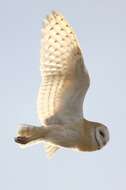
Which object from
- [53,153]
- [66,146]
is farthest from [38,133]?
[53,153]

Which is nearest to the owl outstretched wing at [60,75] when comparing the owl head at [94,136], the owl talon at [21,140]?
the owl head at [94,136]

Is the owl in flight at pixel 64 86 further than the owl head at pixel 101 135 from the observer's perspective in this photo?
No

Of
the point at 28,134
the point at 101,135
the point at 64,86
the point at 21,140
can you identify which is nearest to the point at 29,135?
the point at 28,134

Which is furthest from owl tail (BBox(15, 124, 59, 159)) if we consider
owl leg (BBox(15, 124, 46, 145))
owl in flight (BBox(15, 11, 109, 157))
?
owl in flight (BBox(15, 11, 109, 157))

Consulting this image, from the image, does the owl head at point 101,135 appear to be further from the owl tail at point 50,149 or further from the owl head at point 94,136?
the owl tail at point 50,149

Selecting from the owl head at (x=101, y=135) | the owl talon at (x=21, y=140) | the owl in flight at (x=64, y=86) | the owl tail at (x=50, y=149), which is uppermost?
the owl in flight at (x=64, y=86)

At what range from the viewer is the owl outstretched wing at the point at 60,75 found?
7535mm

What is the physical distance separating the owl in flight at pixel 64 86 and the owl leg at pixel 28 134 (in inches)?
8.1

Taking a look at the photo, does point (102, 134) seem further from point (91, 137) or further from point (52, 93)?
point (52, 93)

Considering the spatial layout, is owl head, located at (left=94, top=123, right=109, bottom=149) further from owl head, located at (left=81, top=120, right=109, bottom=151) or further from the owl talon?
the owl talon

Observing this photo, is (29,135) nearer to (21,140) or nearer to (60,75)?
(21,140)

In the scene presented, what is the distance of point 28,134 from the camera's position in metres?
7.07

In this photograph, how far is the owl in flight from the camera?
7.51m

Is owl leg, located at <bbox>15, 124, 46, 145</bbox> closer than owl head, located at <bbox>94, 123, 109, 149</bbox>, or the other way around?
owl leg, located at <bbox>15, 124, 46, 145</bbox>
